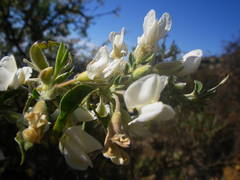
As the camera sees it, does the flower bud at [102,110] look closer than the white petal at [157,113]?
No

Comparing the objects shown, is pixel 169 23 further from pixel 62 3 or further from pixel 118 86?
pixel 62 3

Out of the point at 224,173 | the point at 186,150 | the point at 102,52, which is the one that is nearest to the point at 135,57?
the point at 102,52

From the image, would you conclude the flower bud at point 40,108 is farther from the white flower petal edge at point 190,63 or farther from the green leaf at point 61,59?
the white flower petal edge at point 190,63

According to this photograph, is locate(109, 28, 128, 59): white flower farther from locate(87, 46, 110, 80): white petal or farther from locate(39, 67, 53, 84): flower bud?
locate(39, 67, 53, 84): flower bud

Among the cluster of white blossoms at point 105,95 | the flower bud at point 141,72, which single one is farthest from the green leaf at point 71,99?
the flower bud at point 141,72

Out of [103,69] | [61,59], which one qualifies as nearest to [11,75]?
[61,59]

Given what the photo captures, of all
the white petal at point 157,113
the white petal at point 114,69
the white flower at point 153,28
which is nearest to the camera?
the white petal at point 157,113

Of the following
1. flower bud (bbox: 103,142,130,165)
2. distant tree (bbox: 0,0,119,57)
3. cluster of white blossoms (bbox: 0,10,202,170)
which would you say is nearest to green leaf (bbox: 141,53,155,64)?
cluster of white blossoms (bbox: 0,10,202,170)
